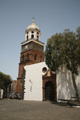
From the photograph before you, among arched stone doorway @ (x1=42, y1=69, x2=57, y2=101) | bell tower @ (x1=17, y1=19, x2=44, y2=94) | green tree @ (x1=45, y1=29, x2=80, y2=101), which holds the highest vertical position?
bell tower @ (x1=17, y1=19, x2=44, y2=94)

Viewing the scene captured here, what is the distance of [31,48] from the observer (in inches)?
1188

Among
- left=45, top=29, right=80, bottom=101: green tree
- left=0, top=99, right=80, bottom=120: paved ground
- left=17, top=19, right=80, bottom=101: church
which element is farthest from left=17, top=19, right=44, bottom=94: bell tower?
left=0, top=99, right=80, bottom=120: paved ground

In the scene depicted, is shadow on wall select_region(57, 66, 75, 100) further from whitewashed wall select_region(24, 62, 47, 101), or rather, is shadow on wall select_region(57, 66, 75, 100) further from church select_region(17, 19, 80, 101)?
whitewashed wall select_region(24, 62, 47, 101)

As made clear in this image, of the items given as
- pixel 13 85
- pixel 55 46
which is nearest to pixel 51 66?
pixel 55 46

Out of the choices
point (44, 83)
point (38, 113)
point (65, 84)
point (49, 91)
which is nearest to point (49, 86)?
point (49, 91)

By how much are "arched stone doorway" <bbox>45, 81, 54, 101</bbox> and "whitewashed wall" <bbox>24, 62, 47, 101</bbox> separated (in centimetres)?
110

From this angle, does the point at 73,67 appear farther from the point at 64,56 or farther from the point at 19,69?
the point at 19,69

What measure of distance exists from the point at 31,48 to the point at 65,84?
16.0 m

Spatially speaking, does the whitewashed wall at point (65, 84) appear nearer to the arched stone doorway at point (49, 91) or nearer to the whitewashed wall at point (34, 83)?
the arched stone doorway at point (49, 91)

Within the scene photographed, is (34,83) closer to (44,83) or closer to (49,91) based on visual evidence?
(44,83)

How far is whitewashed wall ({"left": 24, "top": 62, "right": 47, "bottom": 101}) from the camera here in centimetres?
2022

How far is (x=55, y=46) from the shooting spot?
14.1 metres

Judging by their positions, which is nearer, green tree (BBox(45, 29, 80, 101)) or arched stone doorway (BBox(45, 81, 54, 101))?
green tree (BBox(45, 29, 80, 101))

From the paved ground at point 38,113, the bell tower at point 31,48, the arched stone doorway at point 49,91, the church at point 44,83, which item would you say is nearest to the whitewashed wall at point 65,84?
the church at point 44,83
